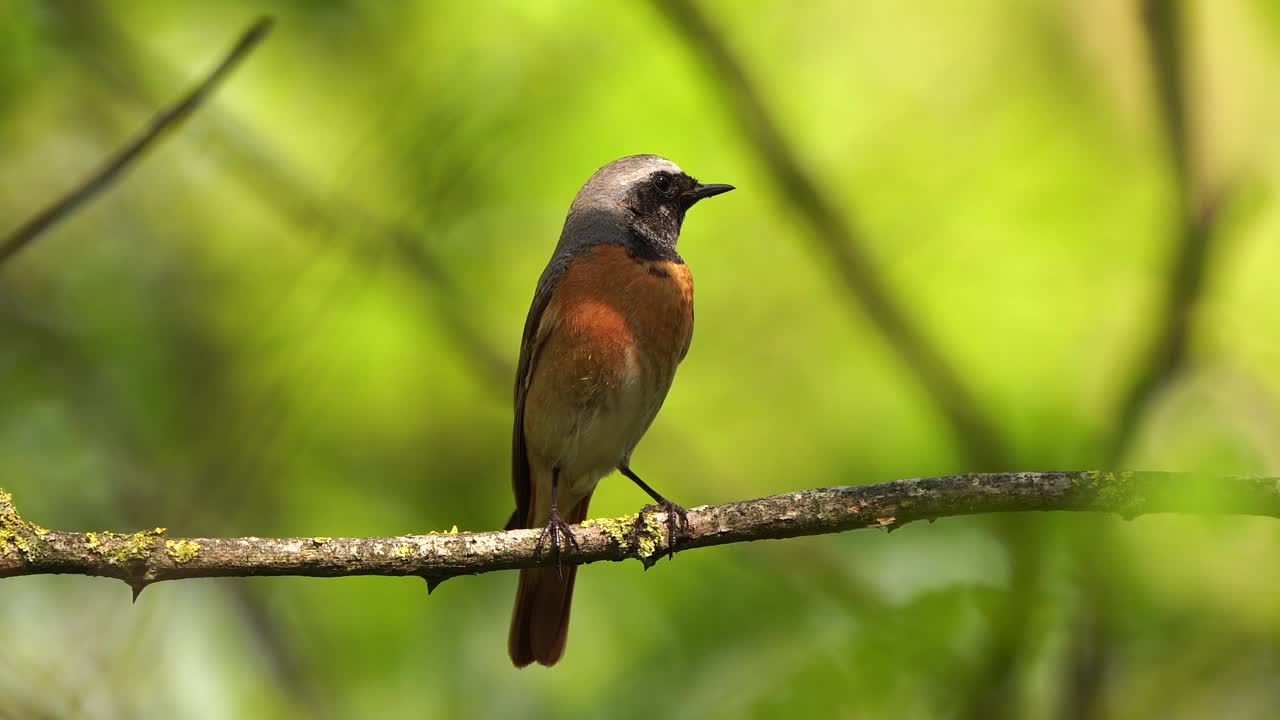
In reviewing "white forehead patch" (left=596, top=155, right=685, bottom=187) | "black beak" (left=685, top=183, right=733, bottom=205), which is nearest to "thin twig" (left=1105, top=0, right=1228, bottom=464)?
"black beak" (left=685, top=183, right=733, bottom=205)

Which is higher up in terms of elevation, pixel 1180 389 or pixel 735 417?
pixel 735 417

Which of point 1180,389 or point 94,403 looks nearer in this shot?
point 1180,389

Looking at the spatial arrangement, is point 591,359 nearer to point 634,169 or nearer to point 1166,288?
point 634,169

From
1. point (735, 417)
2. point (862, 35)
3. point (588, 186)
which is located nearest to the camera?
point (588, 186)

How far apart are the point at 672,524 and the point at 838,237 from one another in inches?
97.6

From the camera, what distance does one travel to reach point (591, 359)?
5816 millimetres

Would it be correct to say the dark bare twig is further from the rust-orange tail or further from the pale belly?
the rust-orange tail

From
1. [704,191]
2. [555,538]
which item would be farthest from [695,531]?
[704,191]

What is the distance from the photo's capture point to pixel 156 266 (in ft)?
25.3

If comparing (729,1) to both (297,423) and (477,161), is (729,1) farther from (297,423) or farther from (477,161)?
(297,423)

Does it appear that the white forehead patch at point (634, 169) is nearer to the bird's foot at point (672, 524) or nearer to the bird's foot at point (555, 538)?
the bird's foot at point (672, 524)

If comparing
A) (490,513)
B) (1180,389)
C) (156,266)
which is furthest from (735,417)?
(156,266)

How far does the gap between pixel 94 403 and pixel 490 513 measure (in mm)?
2452

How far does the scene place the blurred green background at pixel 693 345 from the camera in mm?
5547
